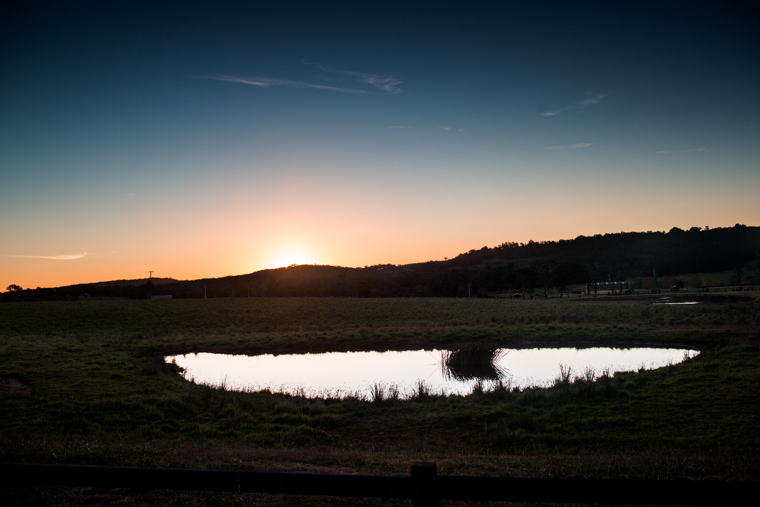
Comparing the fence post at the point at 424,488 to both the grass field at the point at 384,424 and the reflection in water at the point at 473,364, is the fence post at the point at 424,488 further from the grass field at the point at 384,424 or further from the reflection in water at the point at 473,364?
the reflection in water at the point at 473,364

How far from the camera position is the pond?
→ 1956cm

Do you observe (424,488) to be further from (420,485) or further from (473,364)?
(473,364)

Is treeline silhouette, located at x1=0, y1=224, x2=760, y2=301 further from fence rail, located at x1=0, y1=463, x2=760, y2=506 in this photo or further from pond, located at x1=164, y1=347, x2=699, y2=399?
fence rail, located at x1=0, y1=463, x2=760, y2=506

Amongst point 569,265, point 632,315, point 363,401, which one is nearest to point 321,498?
point 363,401

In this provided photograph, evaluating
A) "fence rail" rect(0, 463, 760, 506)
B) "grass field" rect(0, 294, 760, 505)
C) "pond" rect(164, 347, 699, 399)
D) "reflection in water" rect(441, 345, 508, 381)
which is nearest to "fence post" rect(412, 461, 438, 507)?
"fence rail" rect(0, 463, 760, 506)

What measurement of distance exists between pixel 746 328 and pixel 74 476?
33.3 metres

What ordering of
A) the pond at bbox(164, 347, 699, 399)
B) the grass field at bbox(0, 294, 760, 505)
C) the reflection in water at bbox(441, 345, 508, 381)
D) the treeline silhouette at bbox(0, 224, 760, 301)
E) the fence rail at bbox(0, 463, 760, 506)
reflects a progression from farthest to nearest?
1. the treeline silhouette at bbox(0, 224, 760, 301)
2. the reflection in water at bbox(441, 345, 508, 381)
3. the pond at bbox(164, 347, 699, 399)
4. the grass field at bbox(0, 294, 760, 505)
5. the fence rail at bbox(0, 463, 760, 506)

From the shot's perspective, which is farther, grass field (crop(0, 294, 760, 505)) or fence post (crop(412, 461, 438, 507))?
grass field (crop(0, 294, 760, 505))

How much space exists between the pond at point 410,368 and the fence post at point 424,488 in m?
14.0

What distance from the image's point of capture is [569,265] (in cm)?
10462

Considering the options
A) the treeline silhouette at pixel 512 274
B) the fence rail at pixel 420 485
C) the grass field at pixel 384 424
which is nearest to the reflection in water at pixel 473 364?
the grass field at pixel 384 424

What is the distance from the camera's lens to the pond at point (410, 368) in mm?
19562

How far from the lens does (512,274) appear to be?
4247 inches

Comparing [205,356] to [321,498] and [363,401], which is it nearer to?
[363,401]
